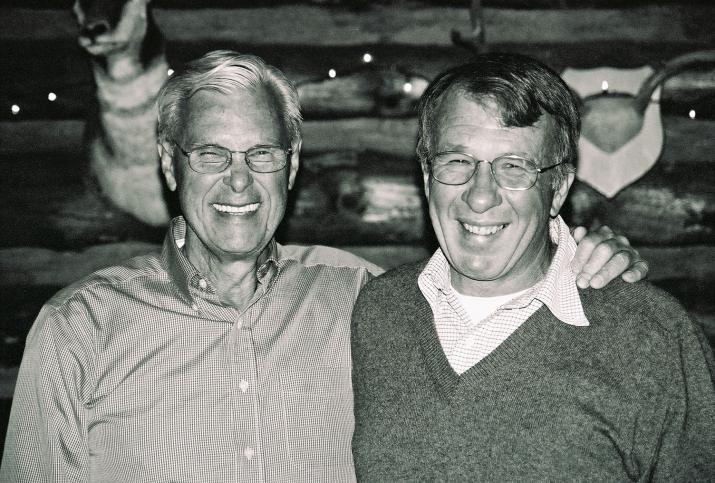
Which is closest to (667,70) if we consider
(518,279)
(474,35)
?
(474,35)

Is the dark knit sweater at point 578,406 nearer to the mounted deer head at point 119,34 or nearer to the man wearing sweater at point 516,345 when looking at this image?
the man wearing sweater at point 516,345

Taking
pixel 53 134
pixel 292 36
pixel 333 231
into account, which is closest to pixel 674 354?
pixel 333 231

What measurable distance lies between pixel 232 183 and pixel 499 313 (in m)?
0.94

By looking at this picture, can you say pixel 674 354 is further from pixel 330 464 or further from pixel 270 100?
pixel 270 100

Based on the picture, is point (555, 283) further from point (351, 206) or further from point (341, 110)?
point (341, 110)

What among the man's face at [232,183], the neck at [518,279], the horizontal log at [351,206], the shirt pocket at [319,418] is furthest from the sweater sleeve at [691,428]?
the horizontal log at [351,206]

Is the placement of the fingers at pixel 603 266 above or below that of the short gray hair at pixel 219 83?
below

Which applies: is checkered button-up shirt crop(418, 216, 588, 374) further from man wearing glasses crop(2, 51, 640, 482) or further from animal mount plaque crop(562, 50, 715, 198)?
animal mount plaque crop(562, 50, 715, 198)

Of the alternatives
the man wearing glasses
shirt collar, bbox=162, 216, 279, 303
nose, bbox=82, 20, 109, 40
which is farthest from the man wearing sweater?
nose, bbox=82, 20, 109, 40

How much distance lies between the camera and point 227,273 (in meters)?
2.28

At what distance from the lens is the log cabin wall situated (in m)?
3.38

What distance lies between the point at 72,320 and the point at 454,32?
2346 millimetres

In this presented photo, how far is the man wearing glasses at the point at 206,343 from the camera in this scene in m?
2.03

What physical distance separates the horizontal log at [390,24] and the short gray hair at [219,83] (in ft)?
3.91
